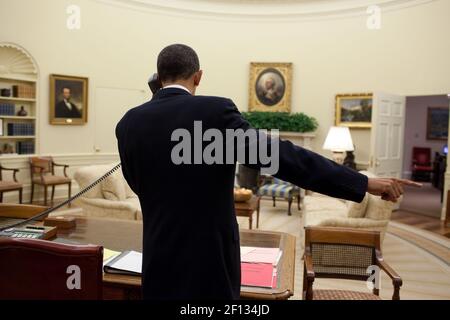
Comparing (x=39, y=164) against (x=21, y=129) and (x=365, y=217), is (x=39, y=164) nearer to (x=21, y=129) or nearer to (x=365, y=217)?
(x=21, y=129)

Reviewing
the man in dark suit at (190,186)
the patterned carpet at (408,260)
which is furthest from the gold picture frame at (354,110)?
the man in dark suit at (190,186)

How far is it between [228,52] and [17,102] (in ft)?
16.7

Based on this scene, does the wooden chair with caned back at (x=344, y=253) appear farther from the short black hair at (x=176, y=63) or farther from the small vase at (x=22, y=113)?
the small vase at (x=22, y=113)

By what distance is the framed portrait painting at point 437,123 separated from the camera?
49.5ft

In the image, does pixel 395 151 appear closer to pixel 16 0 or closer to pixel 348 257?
pixel 348 257

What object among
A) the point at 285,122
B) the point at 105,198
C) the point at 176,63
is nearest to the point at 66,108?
the point at 105,198

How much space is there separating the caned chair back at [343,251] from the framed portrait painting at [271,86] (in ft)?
25.2

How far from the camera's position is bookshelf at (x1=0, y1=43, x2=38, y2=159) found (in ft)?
27.1

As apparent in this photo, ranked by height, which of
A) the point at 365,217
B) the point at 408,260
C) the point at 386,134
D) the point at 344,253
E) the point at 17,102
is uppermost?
the point at 17,102

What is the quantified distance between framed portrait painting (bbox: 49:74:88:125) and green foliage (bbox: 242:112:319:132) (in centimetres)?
400

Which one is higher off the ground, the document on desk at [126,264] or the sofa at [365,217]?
the document on desk at [126,264]

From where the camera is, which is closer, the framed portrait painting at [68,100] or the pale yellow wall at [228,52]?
the pale yellow wall at [228,52]

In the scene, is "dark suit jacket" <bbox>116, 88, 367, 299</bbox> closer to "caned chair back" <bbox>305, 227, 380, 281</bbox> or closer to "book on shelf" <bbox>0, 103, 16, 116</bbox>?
"caned chair back" <bbox>305, 227, 380, 281</bbox>

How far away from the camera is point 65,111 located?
912 centimetres
